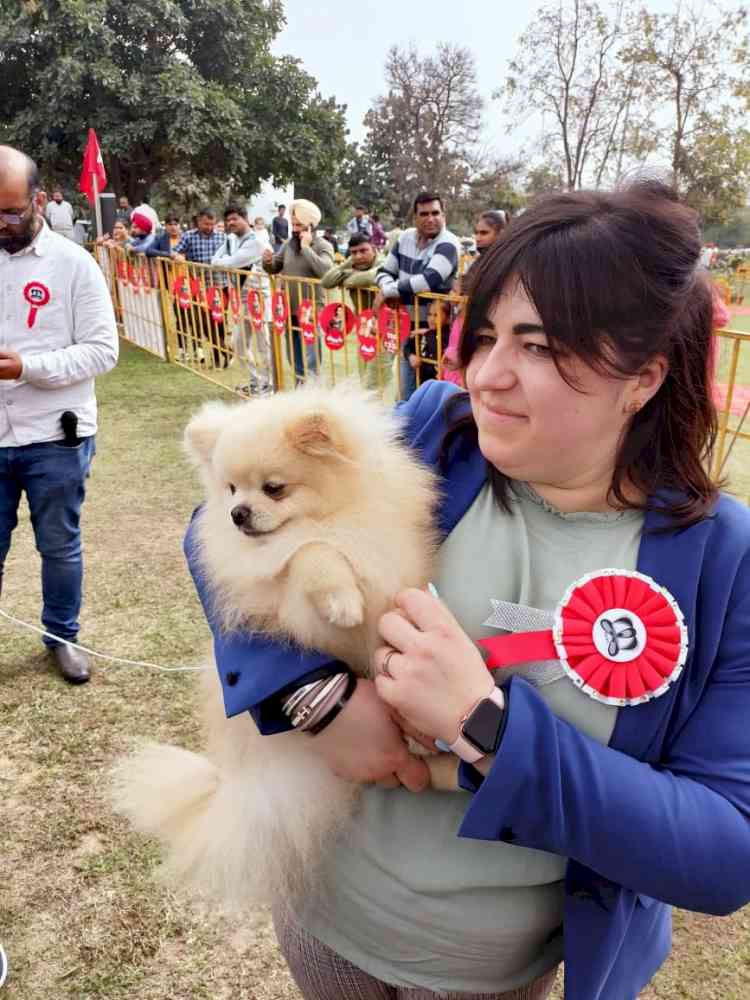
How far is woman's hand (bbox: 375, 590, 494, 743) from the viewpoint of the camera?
896 mm

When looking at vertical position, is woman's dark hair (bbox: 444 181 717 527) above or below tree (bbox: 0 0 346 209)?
below

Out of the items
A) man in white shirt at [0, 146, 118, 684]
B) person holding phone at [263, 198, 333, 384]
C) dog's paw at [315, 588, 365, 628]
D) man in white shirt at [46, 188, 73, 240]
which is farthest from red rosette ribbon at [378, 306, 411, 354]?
man in white shirt at [46, 188, 73, 240]

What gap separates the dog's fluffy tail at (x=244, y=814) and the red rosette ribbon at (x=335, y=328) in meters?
5.17

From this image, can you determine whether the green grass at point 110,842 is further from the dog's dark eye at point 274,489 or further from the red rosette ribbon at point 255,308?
the red rosette ribbon at point 255,308

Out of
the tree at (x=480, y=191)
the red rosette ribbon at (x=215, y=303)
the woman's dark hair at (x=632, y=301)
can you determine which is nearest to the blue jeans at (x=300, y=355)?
the red rosette ribbon at (x=215, y=303)

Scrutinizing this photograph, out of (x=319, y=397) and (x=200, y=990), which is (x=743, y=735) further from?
(x=200, y=990)

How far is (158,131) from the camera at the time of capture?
82.9 feet

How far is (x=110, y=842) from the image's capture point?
2502mm

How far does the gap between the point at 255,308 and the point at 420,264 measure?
2662 mm

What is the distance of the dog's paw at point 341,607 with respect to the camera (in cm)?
120

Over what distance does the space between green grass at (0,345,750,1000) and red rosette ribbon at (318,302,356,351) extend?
94.4 inches

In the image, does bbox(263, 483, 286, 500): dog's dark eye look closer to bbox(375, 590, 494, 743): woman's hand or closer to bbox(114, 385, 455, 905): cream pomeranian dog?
bbox(114, 385, 455, 905): cream pomeranian dog

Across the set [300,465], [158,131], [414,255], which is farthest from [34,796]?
[158,131]

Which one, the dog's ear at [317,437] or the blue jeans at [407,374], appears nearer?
the dog's ear at [317,437]
